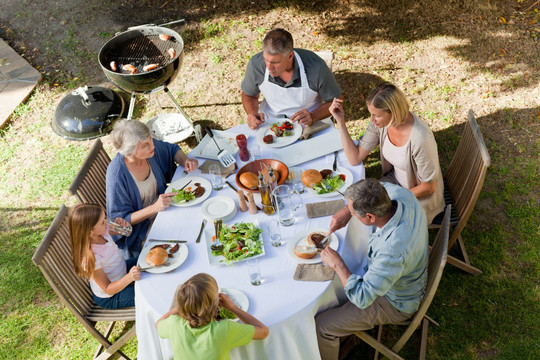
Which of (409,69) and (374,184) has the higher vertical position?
(374,184)

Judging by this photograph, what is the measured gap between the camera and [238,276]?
3.24 metres

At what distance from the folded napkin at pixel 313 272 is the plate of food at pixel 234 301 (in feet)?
1.19

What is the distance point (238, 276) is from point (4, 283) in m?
3.10

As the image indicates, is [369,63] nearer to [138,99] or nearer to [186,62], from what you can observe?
[186,62]

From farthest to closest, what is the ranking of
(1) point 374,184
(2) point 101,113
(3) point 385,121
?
(2) point 101,113 < (3) point 385,121 < (1) point 374,184

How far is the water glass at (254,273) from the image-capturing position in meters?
3.17

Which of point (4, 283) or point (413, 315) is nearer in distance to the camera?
point (413, 315)

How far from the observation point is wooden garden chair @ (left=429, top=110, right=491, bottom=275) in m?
3.82

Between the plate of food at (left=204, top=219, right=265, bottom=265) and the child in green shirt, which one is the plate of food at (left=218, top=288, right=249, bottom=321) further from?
the plate of food at (left=204, top=219, right=265, bottom=265)

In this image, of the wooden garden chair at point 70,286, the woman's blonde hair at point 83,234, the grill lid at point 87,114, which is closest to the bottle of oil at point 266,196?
the woman's blonde hair at point 83,234

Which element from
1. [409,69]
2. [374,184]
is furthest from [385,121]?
[409,69]

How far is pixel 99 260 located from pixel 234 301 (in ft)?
3.73

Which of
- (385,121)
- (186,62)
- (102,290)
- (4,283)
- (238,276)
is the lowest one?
(4,283)

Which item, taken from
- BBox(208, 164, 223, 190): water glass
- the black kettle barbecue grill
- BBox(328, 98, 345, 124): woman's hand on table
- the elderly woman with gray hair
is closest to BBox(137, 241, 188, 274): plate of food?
the elderly woman with gray hair
